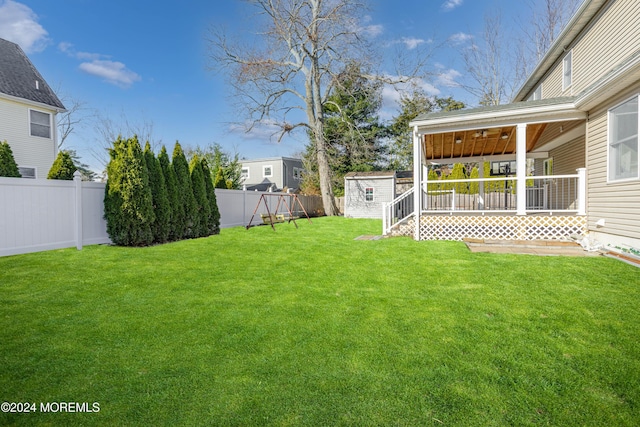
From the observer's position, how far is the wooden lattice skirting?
7371 mm

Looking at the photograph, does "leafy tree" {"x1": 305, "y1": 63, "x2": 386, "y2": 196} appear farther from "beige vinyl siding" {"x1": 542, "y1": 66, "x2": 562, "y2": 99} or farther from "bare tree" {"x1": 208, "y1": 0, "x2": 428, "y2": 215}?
"beige vinyl siding" {"x1": 542, "y1": 66, "x2": 562, "y2": 99}

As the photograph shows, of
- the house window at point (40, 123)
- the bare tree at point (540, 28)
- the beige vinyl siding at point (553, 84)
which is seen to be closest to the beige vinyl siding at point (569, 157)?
the beige vinyl siding at point (553, 84)

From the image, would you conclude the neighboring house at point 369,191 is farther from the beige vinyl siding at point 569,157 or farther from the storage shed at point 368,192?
the beige vinyl siding at point 569,157

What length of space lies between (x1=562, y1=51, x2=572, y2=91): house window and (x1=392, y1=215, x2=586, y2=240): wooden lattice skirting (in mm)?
5078

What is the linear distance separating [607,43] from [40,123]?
18809mm

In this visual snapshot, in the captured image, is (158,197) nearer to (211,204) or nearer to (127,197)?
(127,197)

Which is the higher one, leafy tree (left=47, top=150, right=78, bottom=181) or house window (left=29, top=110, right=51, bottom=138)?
house window (left=29, top=110, right=51, bottom=138)

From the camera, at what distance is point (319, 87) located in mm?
20781

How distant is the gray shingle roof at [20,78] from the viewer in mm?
12578

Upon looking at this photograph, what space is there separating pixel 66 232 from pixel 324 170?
609 inches

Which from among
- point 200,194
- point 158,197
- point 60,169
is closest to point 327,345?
point 158,197

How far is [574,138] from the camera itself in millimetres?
9203

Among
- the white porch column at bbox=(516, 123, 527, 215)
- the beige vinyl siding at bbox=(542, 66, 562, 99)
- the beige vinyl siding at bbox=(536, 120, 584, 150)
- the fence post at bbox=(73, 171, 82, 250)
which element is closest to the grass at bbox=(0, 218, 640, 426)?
the fence post at bbox=(73, 171, 82, 250)

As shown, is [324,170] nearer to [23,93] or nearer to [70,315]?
[23,93]
